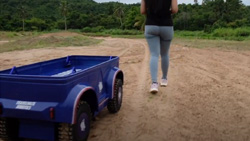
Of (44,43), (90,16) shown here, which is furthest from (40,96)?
(90,16)

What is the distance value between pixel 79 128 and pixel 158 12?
2222 millimetres

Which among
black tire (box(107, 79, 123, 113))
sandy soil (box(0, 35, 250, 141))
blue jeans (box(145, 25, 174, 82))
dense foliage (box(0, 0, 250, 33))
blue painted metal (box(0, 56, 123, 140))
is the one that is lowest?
sandy soil (box(0, 35, 250, 141))

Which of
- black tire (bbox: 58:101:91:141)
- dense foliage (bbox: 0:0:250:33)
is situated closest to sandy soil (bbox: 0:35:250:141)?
black tire (bbox: 58:101:91:141)

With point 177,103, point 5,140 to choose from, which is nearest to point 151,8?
point 177,103

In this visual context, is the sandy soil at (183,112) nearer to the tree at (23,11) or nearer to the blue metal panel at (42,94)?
the blue metal panel at (42,94)

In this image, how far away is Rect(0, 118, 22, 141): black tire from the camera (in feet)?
8.16

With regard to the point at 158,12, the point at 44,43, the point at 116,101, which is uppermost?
the point at 158,12

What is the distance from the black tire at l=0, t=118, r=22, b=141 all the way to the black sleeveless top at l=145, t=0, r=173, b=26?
2.38 metres

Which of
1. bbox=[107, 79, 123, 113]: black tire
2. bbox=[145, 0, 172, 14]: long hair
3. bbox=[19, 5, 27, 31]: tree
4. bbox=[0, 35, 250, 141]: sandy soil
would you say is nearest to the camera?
bbox=[0, 35, 250, 141]: sandy soil

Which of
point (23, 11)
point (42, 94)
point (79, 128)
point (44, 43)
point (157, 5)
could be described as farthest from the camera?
point (23, 11)

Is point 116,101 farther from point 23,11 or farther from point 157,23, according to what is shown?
point 23,11

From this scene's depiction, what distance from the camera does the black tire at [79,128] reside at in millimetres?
2320

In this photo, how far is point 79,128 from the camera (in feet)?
8.04

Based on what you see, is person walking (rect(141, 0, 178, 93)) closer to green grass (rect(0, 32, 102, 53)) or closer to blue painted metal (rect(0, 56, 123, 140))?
blue painted metal (rect(0, 56, 123, 140))
